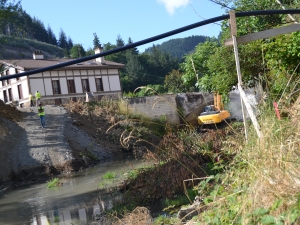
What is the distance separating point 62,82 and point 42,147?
21863 millimetres

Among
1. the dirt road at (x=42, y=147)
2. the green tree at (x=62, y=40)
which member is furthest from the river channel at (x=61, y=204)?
the green tree at (x=62, y=40)

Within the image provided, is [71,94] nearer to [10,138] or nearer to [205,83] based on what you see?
[10,138]

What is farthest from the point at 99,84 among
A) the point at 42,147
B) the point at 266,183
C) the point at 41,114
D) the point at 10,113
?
the point at 266,183

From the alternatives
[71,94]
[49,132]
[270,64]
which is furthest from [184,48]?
[270,64]

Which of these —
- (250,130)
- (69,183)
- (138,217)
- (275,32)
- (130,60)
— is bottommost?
(69,183)

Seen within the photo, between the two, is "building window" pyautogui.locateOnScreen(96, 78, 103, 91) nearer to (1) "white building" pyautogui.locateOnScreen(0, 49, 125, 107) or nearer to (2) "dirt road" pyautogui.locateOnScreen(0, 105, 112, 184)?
(1) "white building" pyautogui.locateOnScreen(0, 49, 125, 107)

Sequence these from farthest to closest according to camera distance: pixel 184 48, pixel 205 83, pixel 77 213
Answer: pixel 184 48 < pixel 205 83 < pixel 77 213

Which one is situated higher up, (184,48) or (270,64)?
(184,48)

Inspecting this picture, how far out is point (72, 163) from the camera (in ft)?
69.1

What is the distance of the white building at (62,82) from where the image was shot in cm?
4212

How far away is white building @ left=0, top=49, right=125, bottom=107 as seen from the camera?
1658 inches

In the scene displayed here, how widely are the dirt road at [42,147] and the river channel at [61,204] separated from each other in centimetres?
485

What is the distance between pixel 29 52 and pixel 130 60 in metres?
29.9

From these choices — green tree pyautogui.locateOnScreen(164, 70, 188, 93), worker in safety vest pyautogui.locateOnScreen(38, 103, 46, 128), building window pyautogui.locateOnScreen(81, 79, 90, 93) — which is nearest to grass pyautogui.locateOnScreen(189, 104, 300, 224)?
worker in safety vest pyautogui.locateOnScreen(38, 103, 46, 128)
